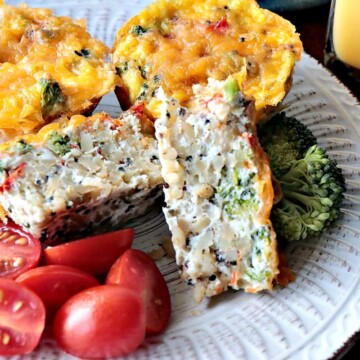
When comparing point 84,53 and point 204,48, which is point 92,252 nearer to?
point 84,53

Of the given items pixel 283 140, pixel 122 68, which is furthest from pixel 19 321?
pixel 283 140

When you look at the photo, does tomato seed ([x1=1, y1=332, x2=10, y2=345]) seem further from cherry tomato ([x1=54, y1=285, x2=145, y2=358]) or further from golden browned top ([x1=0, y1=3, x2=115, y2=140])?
golden browned top ([x1=0, y1=3, x2=115, y2=140])

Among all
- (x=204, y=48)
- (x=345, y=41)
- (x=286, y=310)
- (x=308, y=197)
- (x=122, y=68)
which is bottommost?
(x=286, y=310)

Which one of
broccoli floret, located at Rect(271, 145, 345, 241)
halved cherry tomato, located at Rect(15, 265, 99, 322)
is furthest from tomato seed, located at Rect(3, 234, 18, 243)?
broccoli floret, located at Rect(271, 145, 345, 241)

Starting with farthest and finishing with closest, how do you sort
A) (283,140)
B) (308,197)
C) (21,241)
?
(283,140) → (308,197) → (21,241)

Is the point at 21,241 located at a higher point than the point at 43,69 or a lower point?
lower

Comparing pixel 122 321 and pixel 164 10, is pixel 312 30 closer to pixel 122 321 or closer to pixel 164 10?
pixel 164 10
